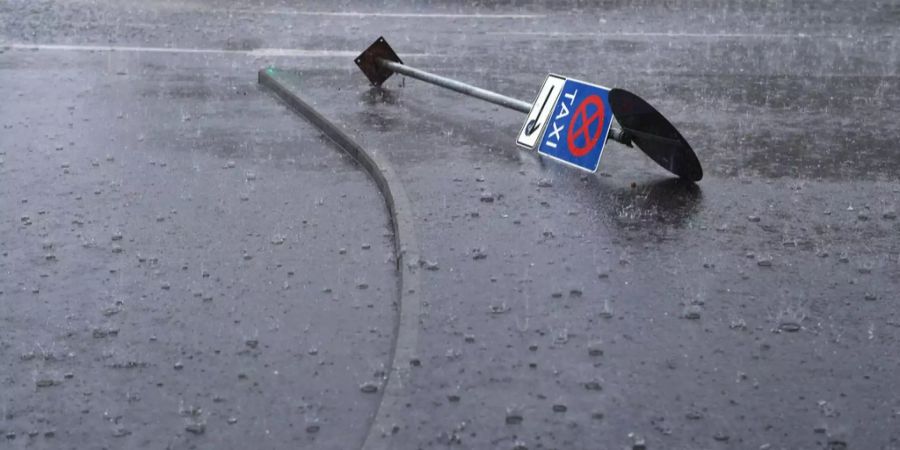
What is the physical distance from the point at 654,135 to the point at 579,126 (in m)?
0.62

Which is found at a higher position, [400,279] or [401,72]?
[401,72]

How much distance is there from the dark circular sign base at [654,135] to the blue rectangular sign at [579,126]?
144mm

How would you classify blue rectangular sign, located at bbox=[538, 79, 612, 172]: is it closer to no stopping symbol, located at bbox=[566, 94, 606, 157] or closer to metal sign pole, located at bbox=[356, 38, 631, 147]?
no stopping symbol, located at bbox=[566, 94, 606, 157]

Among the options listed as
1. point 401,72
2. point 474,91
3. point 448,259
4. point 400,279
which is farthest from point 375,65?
point 400,279

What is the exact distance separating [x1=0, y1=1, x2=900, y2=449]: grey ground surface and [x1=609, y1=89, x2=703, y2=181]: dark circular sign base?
0.18 metres

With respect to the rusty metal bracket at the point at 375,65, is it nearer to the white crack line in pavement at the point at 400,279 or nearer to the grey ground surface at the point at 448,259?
the grey ground surface at the point at 448,259

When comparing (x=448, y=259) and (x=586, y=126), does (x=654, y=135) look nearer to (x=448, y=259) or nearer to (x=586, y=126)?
(x=586, y=126)

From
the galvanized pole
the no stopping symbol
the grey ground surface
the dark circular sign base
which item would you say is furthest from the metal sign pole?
the dark circular sign base

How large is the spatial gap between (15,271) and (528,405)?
125 inches

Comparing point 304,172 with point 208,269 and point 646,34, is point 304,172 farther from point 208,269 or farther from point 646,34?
point 646,34

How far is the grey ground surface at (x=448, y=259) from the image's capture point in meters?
4.98

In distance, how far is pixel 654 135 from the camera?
810 centimetres

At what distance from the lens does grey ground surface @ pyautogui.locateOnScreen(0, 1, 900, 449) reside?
16.4 feet

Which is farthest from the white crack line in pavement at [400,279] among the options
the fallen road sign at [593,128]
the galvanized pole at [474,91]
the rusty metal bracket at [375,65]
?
the fallen road sign at [593,128]
